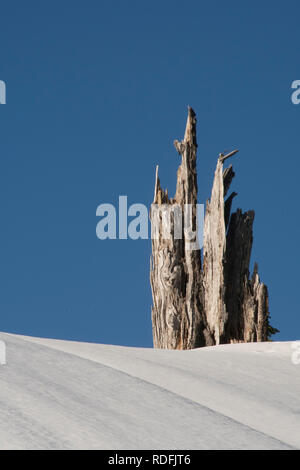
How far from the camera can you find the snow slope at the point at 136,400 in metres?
5.83

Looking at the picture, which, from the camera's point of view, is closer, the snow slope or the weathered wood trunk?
the snow slope

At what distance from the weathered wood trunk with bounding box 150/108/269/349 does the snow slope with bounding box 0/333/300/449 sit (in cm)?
493

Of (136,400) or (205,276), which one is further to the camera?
(205,276)

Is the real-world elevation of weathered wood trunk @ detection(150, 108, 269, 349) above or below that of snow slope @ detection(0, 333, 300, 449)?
above

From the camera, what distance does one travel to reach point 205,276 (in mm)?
14922

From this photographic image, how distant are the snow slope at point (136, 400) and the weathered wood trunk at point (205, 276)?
194 inches

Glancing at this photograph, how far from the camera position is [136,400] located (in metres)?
6.89

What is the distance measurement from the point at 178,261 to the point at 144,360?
620cm

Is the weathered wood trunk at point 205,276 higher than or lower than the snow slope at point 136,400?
higher

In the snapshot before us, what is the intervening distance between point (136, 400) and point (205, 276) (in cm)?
816

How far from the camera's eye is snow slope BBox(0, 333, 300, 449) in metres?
5.83

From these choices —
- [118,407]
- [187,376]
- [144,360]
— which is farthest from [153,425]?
[144,360]

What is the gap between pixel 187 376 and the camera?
8.32 meters

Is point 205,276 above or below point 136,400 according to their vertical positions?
above
